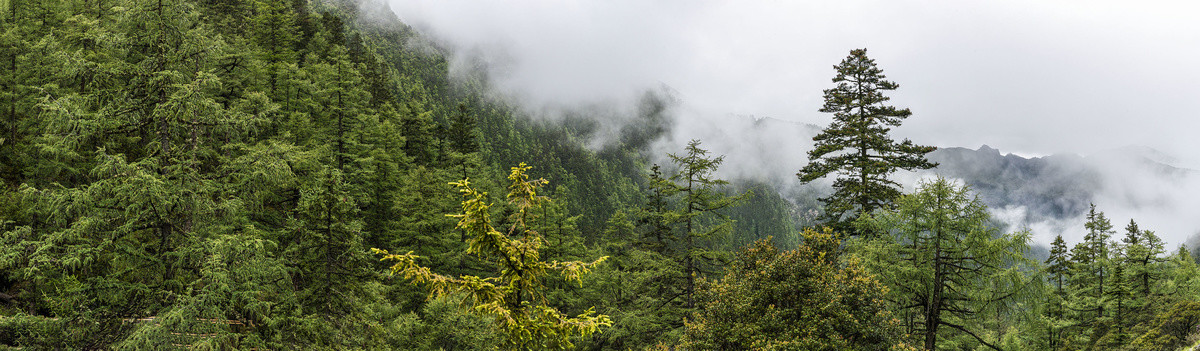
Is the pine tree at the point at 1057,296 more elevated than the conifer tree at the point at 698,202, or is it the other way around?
the conifer tree at the point at 698,202

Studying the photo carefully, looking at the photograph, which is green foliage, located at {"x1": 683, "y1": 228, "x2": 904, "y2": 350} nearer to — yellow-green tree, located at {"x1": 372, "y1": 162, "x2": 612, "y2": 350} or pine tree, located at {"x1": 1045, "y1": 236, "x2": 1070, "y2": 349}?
yellow-green tree, located at {"x1": 372, "y1": 162, "x2": 612, "y2": 350}

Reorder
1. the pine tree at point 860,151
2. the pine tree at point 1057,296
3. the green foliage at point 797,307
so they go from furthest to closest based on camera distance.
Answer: the pine tree at point 1057,296 → the pine tree at point 860,151 → the green foliage at point 797,307

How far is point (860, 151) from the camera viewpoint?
19.2 m

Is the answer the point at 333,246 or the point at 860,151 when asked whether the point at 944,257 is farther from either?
the point at 333,246

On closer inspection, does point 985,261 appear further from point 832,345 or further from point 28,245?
point 28,245

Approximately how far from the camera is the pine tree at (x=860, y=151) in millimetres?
18297

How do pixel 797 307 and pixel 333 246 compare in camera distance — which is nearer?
pixel 797 307

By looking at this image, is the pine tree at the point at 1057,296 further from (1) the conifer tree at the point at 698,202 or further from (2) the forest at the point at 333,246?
(1) the conifer tree at the point at 698,202

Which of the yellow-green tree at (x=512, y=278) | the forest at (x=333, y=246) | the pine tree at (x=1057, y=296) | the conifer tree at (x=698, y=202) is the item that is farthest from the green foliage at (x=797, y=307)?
the pine tree at (x=1057, y=296)

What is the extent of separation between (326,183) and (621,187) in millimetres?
127600

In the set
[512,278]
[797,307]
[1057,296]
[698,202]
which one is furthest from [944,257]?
[1057,296]

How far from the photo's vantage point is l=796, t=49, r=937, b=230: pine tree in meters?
18.3

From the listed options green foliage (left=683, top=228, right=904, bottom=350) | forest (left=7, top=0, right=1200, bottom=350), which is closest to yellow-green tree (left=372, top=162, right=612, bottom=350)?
forest (left=7, top=0, right=1200, bottom=350)

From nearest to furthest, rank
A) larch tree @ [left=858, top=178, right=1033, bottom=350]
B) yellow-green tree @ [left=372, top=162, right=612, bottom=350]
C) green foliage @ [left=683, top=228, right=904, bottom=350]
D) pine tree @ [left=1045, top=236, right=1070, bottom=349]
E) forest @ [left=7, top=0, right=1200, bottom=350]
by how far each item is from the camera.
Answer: yellow-green tree @ [left=372, top=162, right=612, bottom=350], forest @ [left=7, top=0, right=1200, bottom=350], green foliage @ [left=683, top=228, right=904, bottom=350], larch tree @ [left=858, top=178, right=1033, bottom=350], pine tree @ [left=1045, top=236, right=1070, bottom=349]
